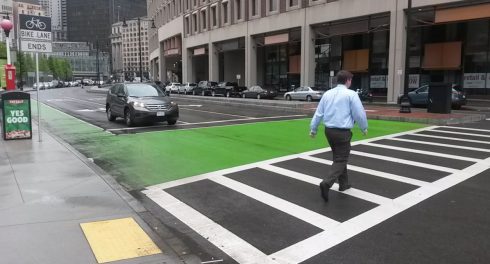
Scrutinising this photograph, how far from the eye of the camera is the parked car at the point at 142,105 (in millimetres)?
17203

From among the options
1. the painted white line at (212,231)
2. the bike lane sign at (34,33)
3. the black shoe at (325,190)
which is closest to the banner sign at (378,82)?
the bike lane sign at (34,33)

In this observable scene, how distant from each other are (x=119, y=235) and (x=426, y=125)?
1458 cm

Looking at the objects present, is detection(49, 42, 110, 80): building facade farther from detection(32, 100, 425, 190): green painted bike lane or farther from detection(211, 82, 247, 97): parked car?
detection(32, 100, 425, 190): green painted bike lane

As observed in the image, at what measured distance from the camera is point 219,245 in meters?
5.43

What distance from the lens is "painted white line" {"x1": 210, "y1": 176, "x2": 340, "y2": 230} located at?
6.16m

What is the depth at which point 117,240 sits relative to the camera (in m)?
5.46

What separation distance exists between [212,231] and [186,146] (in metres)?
6.94

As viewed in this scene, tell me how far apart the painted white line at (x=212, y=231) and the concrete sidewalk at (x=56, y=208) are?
1.57 ft

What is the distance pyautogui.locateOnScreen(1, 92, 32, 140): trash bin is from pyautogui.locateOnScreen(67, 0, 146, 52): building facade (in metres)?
72.5

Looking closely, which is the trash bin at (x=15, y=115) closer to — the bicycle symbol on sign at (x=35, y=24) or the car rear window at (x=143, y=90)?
the bicycle symbol on sign at (x=35, y=24)

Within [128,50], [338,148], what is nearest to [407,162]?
[338,148]

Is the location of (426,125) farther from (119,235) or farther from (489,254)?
(119,235)

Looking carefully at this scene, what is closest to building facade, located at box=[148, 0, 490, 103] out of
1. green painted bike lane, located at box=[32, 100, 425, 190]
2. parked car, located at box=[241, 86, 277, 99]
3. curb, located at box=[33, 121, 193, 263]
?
parked car, located at box=[241, 86, 277, 99]

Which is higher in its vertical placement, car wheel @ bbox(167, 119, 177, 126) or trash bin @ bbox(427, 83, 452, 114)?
trash bin @ bbox(427, 83, 452, 114)
